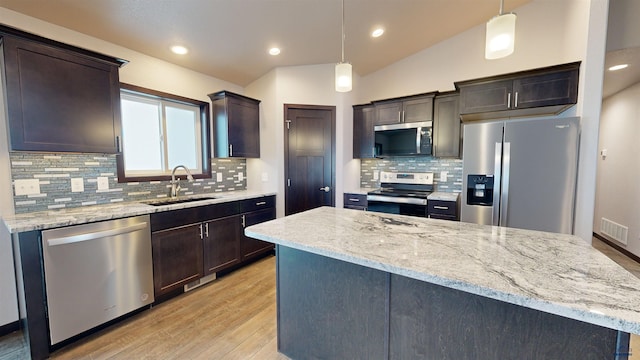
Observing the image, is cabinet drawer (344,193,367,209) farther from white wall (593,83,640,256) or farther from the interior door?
white wall (593,83,640,256)

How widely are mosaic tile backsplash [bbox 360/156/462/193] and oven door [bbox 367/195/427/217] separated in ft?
2.07

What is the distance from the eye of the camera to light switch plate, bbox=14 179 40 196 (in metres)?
1.95

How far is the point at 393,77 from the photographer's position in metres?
4.03

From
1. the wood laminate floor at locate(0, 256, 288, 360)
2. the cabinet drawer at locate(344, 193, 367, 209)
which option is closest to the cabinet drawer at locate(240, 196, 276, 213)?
the wood laminate floor at locate(0, 256, 288, 360)

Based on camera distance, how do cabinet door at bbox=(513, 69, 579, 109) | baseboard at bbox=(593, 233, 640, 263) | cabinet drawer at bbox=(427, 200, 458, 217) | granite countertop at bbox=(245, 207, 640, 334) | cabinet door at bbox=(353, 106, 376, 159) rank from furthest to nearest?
cabinet door at bbox=(353, 106, 376, 159)
baseboard at bbox=(593, 233, 640, 263)
cabinet drawer at bbox=(427, 200, 458, 217)
cabinet door at bbox=(513, 69, 579, 109)
granite countertop at bbox=(245, 207, 640, 334)

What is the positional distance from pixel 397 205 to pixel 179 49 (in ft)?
10.5

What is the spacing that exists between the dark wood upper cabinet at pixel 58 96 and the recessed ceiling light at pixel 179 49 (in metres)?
0.64

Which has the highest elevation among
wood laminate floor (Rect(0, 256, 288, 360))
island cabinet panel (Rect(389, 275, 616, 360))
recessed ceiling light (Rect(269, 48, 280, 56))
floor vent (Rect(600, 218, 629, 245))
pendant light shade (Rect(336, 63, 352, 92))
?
recessed ceiling light (Rect(269, 48, 280, 56))

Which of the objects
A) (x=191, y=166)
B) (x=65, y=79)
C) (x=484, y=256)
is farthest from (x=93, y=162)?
(x=484, y=256)

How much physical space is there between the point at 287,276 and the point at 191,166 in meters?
2.38

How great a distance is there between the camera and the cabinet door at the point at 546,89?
8.27ft

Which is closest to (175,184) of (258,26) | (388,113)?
(258,26)

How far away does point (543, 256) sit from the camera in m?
1.13

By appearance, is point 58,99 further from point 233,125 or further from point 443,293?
point 443,293
